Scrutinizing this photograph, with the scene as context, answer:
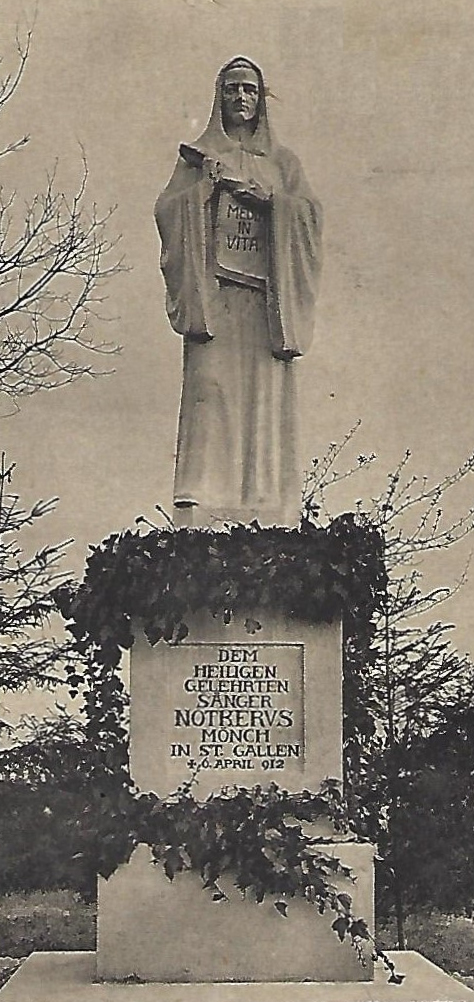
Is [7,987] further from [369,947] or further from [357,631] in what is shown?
[357,631]

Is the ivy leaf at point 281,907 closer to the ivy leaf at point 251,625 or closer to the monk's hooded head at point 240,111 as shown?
the ivy leaf at point 251,625

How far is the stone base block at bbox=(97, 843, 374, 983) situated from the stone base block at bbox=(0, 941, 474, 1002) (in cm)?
9

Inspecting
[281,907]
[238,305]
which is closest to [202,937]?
[281,907]

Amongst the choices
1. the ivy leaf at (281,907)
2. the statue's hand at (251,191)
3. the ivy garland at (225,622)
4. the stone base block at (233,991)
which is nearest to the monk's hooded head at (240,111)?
the statue's hand at (251,191)

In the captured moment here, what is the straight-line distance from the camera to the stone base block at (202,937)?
737 cm

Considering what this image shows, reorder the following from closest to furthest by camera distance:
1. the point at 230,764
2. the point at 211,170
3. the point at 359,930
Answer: the point at 359,930 < the point at 230,764 < the point at 211,170

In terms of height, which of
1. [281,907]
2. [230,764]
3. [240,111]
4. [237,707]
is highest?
[240,111]

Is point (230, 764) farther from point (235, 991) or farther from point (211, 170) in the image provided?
point (211, 170)

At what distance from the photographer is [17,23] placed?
1105 cm

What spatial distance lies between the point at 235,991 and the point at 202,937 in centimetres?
33

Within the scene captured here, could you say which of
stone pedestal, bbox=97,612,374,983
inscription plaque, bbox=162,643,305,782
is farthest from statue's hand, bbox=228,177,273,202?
inscription plaque, bbox=162,643,305,782

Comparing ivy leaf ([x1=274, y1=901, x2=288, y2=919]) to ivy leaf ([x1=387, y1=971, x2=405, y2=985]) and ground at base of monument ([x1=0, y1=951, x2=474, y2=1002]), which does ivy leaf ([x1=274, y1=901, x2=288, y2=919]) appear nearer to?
ground at base of monument ([x1=0, y1=951, x2=474, y2=1002])

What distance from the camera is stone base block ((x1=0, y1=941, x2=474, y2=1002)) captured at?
6.97m

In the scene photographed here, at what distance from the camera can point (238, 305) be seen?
8469 millimetres
